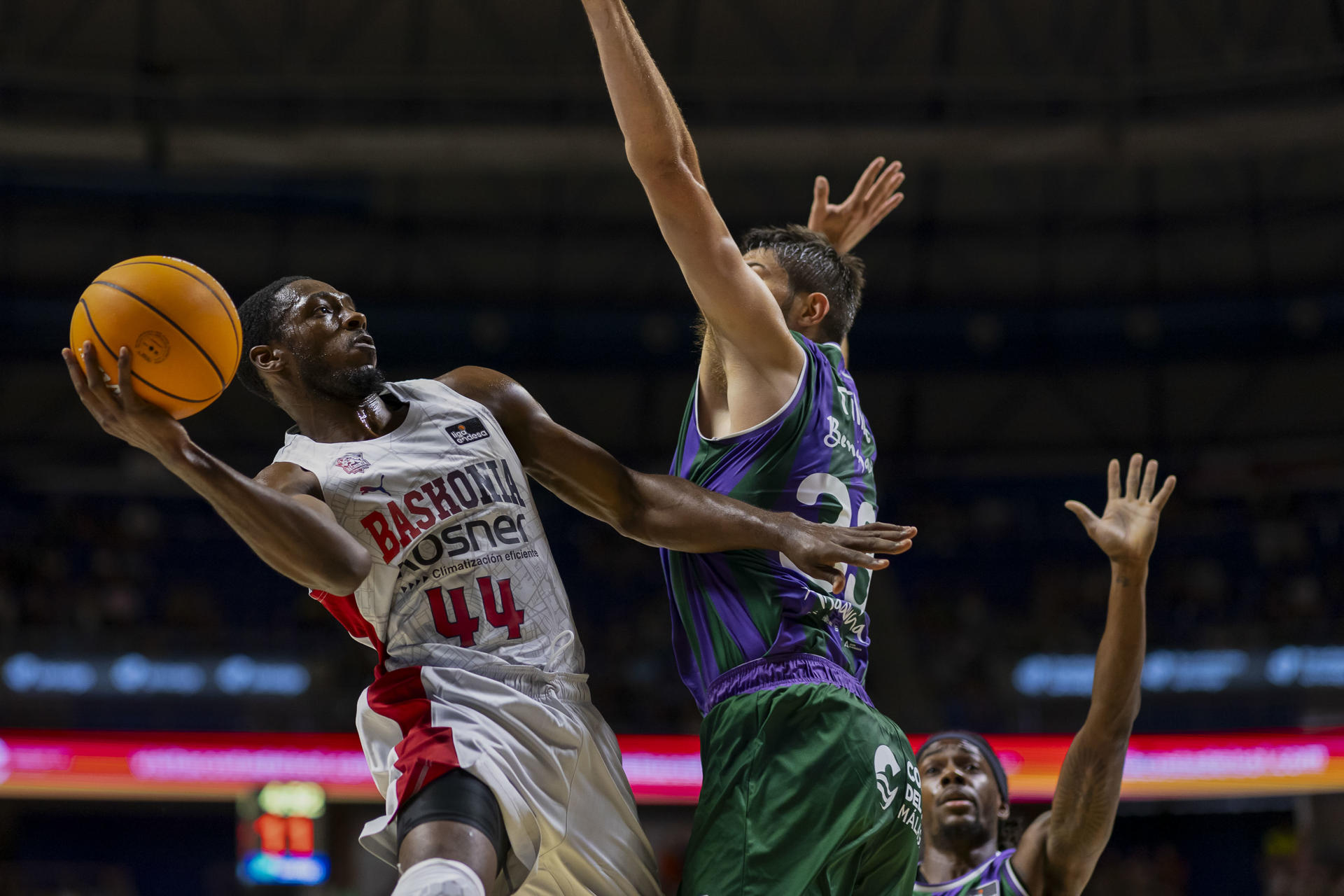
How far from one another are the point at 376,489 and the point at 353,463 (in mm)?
93

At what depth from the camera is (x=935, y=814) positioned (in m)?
5.05

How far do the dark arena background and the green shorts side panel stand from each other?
429 inches

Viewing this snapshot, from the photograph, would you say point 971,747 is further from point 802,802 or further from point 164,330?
point 164,330

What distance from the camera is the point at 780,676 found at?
347 centimetres

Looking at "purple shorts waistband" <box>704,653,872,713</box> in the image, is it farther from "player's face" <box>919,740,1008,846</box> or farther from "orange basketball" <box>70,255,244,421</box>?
"player's face" <box>919,740,1008,846</box>

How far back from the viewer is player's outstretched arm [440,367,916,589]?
3389mm

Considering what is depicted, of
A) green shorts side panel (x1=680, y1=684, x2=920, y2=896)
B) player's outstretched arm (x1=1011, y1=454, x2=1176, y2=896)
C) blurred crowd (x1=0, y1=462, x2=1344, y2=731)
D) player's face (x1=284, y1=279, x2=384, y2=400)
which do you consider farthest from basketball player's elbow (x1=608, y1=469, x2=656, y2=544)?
blurred crowd (x1=0, y1=462, x2=1344, y2=731)

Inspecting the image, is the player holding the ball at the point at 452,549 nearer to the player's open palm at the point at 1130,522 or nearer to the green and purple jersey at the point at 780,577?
the green and purple jersey at the point at 780,577

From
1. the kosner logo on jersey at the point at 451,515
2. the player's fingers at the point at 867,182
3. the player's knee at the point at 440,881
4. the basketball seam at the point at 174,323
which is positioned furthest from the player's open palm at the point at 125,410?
the player's fingers at the point at 867,182

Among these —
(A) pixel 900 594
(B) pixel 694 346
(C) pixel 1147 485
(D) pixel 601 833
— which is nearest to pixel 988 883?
(C) pixel 1147 485

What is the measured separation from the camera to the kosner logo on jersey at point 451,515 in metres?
3.37

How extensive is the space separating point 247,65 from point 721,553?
15031 mm

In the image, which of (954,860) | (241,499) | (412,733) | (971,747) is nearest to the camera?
(241,499)

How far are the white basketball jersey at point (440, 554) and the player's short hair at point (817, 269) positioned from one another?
1.08 meters
